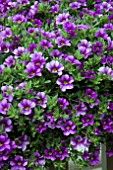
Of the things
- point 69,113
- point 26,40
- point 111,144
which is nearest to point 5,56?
point 26,40

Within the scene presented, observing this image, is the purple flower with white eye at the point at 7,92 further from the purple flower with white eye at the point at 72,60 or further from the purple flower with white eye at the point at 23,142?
the purple flower with white eye at the point at 72,60

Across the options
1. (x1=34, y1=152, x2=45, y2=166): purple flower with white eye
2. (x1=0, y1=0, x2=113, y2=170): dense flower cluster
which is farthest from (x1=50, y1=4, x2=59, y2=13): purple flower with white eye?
(x1=34, y1=152, x2=45, y2=166): purple flower with white eye

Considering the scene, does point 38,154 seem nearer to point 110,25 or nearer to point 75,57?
point 75,57

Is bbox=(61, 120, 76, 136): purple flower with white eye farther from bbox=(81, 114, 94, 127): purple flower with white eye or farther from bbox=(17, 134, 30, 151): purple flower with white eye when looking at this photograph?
bbox=(17, 134, 30, 151): purple flower with white eye

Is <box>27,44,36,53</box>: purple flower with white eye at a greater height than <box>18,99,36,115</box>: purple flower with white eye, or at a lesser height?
greater

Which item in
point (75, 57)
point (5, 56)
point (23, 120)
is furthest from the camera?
point (5, 56)

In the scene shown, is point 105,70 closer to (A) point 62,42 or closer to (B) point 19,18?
(A) point 62,42
